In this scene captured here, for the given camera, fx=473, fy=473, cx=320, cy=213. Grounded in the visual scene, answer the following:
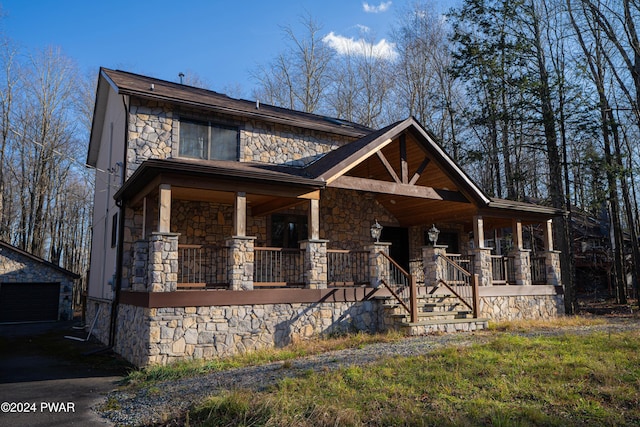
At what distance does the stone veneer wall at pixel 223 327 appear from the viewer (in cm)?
862

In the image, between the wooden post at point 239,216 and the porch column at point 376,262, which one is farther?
the porch column at point 376,262

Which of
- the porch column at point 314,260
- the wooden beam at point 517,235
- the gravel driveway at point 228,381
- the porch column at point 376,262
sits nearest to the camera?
the gravel driveway at point 228,381

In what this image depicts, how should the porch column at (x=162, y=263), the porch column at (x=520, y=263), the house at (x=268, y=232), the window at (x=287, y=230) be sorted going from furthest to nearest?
the porch column at (x=520, y=263) < the window at (x=287, y=230) < the house at (x=268, y=232) < the porch column at (x=162, y=263)

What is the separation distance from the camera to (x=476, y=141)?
22719 mm

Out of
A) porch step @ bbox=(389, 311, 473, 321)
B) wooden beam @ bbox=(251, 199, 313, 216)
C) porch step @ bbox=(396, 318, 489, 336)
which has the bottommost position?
porch step @ bbox=(396, 318, 489, 336)

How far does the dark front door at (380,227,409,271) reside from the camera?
51.6 feet

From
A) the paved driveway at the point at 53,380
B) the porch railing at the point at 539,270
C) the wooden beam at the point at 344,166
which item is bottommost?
the paved driveway at the point at 53,380

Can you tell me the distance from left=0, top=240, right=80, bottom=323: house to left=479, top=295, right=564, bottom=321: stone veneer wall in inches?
690

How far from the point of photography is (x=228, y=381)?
6941 millimetres

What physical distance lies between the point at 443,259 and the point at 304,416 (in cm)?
842

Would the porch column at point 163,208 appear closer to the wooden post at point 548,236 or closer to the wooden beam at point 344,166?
the wooden beam at point 344,166

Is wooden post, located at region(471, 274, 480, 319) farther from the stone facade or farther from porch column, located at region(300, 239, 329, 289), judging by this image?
the stone facade

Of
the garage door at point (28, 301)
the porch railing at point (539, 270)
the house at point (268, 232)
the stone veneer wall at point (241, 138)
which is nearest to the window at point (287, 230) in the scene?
the house at point (268, 232)

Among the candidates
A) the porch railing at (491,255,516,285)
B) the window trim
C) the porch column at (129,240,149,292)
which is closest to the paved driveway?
the porch column at (129,240,149,292)
